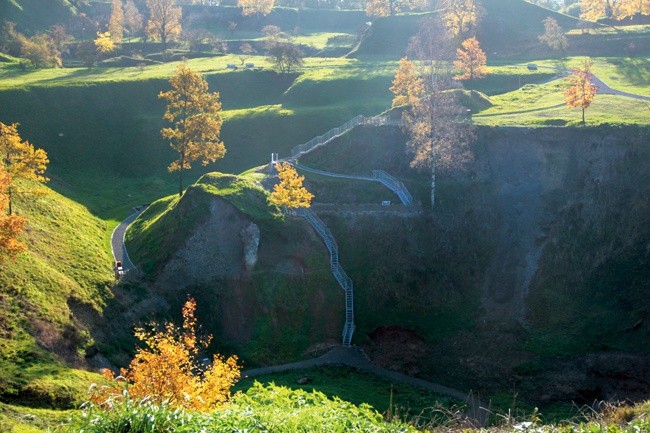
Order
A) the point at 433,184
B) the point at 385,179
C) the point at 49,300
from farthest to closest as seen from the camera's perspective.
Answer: the point at 385,179, the point at 433,184, the point at 49,300

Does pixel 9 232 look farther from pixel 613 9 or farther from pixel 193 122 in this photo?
pixel 613 9

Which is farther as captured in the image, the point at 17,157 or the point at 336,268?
the point at 336,268

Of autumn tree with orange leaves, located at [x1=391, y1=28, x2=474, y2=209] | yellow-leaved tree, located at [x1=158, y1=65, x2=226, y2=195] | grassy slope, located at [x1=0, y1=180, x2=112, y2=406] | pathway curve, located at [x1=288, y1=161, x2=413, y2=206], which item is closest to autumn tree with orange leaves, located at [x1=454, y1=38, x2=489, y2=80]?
autumn tree with orange leaves, located at [x1=391, y1=28, x2=474, y2=209]

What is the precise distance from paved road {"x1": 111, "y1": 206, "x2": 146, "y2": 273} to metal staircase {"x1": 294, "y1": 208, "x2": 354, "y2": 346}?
13449mm

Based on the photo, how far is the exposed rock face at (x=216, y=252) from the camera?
46000 mm

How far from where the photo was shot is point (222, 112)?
80.3 m

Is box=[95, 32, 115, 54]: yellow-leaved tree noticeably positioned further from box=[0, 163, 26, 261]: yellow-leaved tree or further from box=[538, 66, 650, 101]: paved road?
box=[0, 163, 26, 261]: yellow-leaved tree

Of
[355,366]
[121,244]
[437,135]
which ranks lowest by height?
[355,366]

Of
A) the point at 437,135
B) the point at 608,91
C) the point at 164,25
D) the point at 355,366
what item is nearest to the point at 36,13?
the point at 164,25

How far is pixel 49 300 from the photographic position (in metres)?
37.6

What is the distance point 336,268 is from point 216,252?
9.12 metres

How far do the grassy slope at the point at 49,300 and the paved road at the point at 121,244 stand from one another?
1.21 metres

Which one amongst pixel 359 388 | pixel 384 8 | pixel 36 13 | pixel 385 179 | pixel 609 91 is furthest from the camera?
pixel 384 8

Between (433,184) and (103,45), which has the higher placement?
(103,45)
